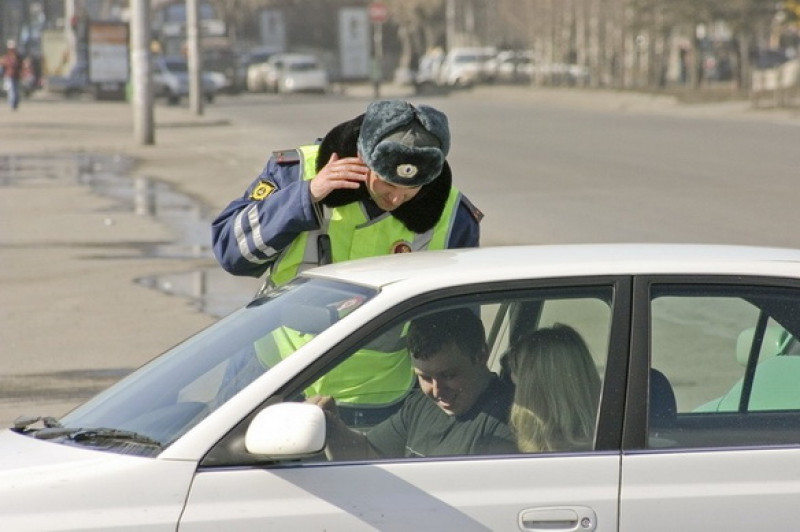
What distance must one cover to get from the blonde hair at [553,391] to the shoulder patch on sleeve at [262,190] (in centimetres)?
121

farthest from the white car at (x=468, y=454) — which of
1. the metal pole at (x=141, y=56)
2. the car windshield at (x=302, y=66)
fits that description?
the car windshield at (x=302, y=66)

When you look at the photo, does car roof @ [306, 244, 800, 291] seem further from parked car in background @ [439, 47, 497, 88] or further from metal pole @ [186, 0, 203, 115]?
parked car in background @ [439, 47, 497, 88]

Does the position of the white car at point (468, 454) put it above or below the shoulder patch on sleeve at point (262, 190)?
below

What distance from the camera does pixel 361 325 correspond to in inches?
143

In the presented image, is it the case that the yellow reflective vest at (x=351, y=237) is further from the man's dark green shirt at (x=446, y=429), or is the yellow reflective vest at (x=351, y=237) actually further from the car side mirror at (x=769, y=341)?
the car side mirror at (x=769, y=341)

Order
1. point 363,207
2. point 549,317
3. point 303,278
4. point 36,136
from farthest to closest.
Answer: point 36,136
point 363,207
point 303,278
point 549,317

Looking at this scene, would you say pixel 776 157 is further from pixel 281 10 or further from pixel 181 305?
pixel 281 10

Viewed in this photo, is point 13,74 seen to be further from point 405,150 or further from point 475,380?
point 475,380

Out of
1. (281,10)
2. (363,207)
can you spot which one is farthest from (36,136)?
(281,10)

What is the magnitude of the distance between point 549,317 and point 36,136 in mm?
32009

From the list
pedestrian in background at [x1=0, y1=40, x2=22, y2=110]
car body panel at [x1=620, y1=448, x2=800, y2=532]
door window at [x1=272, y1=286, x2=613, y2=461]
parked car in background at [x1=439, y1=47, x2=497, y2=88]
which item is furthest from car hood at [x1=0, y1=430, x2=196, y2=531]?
parked car in background at [x1=439, y1=47, x2=497, y2=88]

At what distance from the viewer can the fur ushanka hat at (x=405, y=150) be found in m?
4.48

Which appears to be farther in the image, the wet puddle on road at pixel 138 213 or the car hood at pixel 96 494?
the wet puddle on road at pixel 138 213

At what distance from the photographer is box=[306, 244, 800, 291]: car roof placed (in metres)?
3.79
